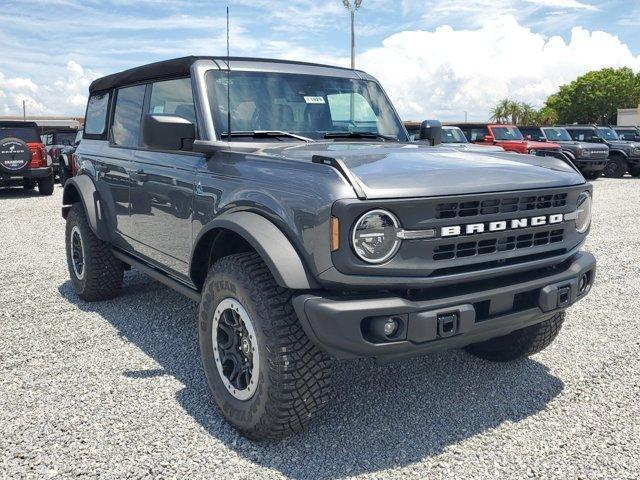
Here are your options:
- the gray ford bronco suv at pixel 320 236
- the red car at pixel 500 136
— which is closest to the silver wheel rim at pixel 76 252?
the gray ford bronco suv at pixel 320 236

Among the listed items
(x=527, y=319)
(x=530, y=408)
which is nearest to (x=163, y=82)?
(x=527, y=319)

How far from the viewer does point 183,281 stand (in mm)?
3715

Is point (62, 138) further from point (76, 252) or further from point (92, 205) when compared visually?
point (92, 205)

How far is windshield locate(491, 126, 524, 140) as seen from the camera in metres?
17.3

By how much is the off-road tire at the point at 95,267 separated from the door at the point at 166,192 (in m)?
0.84

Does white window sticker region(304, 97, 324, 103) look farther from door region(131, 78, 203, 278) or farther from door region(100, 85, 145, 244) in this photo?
door region(100, 85, 145, 244)

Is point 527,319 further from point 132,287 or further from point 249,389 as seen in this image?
point 132,287

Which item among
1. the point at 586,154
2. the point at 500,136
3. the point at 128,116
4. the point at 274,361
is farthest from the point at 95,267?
the point at 586,154

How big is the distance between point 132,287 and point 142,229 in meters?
1.79

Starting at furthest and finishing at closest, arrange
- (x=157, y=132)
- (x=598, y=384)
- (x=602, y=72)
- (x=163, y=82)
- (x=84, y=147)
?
(x=602, y=72) < (x=84, y=147) < (x=163, y=82) < (x=598, y=384) < (x=157, y=132)

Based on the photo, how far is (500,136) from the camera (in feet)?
56.7

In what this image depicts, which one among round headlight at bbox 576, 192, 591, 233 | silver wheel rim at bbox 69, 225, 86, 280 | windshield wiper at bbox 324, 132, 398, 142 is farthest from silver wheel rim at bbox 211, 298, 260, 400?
silver wheel rim at bbox 69, 225, 86, 280

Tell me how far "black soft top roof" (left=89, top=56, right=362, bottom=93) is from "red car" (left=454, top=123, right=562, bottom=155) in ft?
44.3

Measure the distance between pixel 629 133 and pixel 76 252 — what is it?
21.2 m
